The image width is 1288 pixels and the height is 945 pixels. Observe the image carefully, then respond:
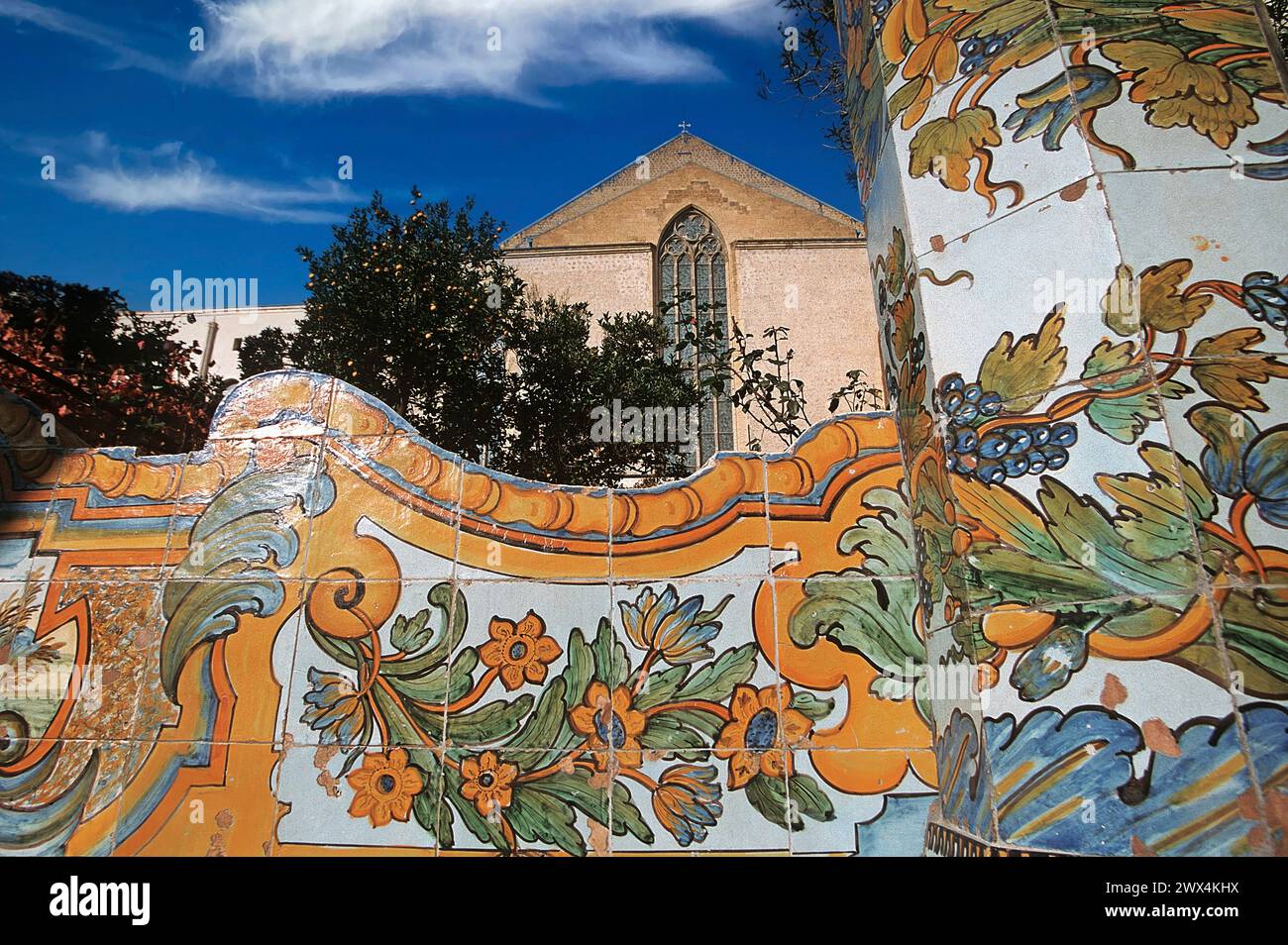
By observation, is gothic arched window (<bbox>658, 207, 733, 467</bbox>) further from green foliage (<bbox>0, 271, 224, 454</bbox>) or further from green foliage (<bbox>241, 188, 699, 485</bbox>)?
green foliage (<bbox>0, 271, 224, 454</bbox>)

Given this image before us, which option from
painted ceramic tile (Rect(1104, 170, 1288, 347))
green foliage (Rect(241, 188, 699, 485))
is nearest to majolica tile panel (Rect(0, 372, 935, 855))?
painted ceramic tile (Rect(1104, 170, 1288, 347))

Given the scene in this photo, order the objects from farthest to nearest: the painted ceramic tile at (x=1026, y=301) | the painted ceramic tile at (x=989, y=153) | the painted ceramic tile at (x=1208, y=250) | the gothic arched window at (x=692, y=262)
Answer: the gothic arched window at (x=692, y=262) → the painted ceramic tile at (x=989, y=153) → the painted ceramic tile at (x=1026, y=301) → the painted ceramic tile at (x=1208, y=250)

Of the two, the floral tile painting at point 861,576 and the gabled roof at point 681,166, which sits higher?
the gabled roof at point 681,166

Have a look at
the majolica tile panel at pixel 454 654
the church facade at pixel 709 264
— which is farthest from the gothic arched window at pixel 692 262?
the majolica tile panel at pixel 454 654

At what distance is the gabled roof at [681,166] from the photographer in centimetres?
2045

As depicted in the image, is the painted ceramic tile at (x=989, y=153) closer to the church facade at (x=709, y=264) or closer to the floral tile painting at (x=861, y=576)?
the floral tile painting at (x=861, y=576)

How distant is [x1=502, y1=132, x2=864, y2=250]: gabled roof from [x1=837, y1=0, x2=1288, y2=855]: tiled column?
17596 millimetres

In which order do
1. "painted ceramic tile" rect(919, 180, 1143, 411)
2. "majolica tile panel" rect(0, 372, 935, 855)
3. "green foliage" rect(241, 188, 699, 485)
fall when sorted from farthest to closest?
1. "green foliage" rect(241, 188, 699, 485)
2. "majolica tile panel" rect(0, 372, 935, 855)
3. "painted ceramic tile" rect(919, 180, 1143, 411)

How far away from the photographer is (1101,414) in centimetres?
287

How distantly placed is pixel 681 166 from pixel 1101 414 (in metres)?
19.3

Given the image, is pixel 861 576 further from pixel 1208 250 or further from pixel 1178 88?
pixel 1178 88

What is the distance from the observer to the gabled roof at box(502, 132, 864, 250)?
2045cm

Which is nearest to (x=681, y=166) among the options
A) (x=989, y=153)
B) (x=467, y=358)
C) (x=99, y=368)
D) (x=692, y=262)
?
(x=692, y=262)

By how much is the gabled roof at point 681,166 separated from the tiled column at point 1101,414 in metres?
17.6
